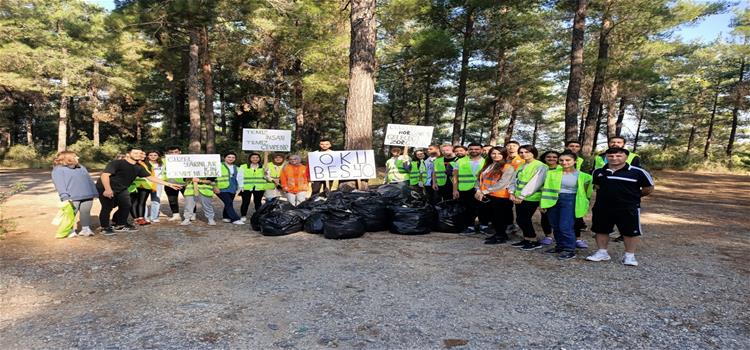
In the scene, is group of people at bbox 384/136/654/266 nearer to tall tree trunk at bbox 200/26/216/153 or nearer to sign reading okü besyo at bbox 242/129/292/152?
sign reading okü besyo at bbox 242/129/292/152

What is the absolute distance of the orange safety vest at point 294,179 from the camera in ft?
23.8

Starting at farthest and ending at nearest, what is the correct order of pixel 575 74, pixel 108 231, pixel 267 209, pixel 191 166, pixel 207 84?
pixel 207 84
pixel 575 74
pixel 191 166
pixel 267 209
pixel 108 231

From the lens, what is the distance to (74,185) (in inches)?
228

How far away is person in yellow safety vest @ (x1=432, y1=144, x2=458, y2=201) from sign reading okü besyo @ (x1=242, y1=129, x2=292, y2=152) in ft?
11.7

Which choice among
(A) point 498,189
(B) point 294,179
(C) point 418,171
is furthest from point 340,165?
(A) point 498,189

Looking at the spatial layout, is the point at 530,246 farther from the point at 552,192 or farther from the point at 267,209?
the point at 267,209

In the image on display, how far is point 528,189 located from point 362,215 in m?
2.51

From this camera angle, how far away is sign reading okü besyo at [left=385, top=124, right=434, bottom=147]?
8367mm

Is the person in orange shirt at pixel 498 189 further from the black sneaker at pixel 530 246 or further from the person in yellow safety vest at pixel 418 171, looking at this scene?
the person in yellow safety vest at pixel 418 171

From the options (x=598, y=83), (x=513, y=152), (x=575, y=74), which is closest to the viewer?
(x=513, y=152)

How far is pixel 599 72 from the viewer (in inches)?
520

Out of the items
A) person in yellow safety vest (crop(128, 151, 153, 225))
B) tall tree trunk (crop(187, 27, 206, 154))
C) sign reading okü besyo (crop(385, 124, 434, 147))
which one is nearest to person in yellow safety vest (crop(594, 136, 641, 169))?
sign reading okü besyo (crop(385, 124, 434, 147))

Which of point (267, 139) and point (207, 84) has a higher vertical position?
point (207, 84)

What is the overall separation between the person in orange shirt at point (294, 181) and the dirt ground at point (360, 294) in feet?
5.05
